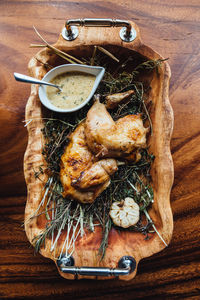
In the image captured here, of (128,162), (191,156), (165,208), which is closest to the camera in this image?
(165,208)

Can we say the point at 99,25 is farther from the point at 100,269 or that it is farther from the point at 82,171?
the point at 100,269

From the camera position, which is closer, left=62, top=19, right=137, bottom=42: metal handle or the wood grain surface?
left=62, top=19, right=137, bottom=42: metal handle

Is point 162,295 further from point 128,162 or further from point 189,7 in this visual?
point 189,7

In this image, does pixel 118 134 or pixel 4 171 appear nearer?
pixel 118 134

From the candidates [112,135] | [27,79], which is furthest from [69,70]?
[112,135]

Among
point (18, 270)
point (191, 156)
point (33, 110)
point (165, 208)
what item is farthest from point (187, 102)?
point (18, 270)

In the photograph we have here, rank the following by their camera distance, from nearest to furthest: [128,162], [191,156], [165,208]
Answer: [165,208], [128,162], [191,156]

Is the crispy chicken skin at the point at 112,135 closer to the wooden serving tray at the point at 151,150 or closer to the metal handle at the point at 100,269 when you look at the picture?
the wooden serving tray at the point at 151,150

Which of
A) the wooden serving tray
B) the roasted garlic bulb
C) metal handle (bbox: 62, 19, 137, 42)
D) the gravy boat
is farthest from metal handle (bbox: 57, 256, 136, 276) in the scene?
metal handle (bbox: 62, 19, 137, 42)

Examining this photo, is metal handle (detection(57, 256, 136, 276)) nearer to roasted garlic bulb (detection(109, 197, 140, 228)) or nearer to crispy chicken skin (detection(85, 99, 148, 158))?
roasted garlic bulb (detection(109, 197, 140, 228))
